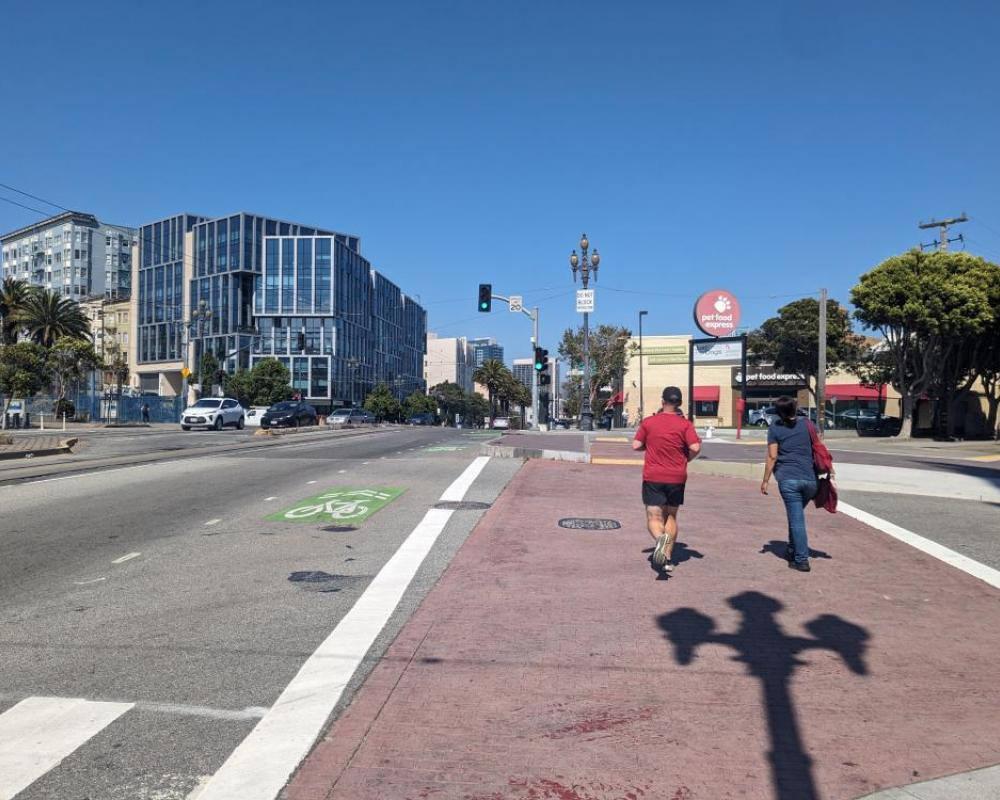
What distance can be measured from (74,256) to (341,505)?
125m

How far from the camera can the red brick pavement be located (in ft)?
11.8

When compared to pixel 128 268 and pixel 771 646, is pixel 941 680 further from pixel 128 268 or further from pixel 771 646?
pixel 128 268

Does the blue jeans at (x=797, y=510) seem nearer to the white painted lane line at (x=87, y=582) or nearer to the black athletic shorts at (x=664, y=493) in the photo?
the black athletic shorts at (x=664, y=493)

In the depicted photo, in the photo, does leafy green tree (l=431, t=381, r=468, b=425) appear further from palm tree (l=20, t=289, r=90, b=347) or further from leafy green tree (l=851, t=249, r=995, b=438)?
leafy green tree (l=851, t=249, r=995, b=438)

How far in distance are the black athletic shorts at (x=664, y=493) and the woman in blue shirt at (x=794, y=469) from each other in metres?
1.22

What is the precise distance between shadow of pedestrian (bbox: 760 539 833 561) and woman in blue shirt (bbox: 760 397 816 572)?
562 millimetres

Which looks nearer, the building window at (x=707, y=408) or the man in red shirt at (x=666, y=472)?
the man in red shirt at (x=666, y=472)

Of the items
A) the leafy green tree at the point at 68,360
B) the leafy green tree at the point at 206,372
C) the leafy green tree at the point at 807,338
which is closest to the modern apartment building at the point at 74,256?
the leafy green tree at the point at 206,372

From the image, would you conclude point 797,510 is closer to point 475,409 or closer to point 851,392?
point 851,392

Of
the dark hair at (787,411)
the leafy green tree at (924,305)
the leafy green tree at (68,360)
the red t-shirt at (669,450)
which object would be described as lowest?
the red t-shirt at (669,450)

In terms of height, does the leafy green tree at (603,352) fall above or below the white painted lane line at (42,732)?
above

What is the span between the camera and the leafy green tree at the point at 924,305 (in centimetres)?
3375

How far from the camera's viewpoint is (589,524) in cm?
1029

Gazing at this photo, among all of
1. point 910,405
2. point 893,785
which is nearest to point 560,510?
point 893,785
